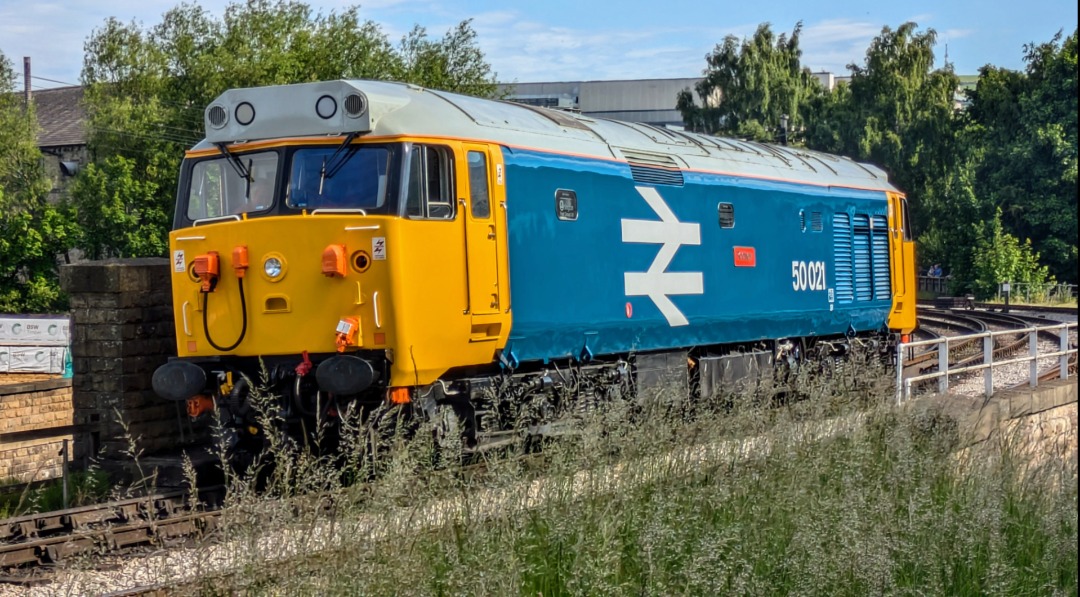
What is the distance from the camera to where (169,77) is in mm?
36469

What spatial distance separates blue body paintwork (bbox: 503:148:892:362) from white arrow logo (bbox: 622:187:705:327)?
0.23 ft

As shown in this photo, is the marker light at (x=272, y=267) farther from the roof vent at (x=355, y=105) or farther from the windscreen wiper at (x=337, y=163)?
the roof vent at (x=355, y=105)

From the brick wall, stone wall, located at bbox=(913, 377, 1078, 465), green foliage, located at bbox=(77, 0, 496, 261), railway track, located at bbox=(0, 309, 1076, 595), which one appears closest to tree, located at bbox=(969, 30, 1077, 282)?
green foliage, located at bbox=(77, 0, 496, 261)

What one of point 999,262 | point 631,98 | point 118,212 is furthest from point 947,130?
point 118,212

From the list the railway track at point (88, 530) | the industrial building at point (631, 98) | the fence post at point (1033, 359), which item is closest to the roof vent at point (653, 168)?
the railway track at point (88, 530)

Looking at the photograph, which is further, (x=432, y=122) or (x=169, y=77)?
(x=169, y=77)

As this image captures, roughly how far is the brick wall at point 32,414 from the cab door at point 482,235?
25.3ft

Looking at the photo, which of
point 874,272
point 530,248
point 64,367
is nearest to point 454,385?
point 530,248

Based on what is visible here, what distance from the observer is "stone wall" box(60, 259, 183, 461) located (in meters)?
10.7

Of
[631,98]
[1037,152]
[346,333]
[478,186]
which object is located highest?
[631,98]

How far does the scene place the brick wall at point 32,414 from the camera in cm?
1524

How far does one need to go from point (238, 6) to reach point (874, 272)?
82.7ft

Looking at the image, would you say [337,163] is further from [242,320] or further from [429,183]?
[242,320]

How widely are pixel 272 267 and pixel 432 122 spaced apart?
1.70 m
